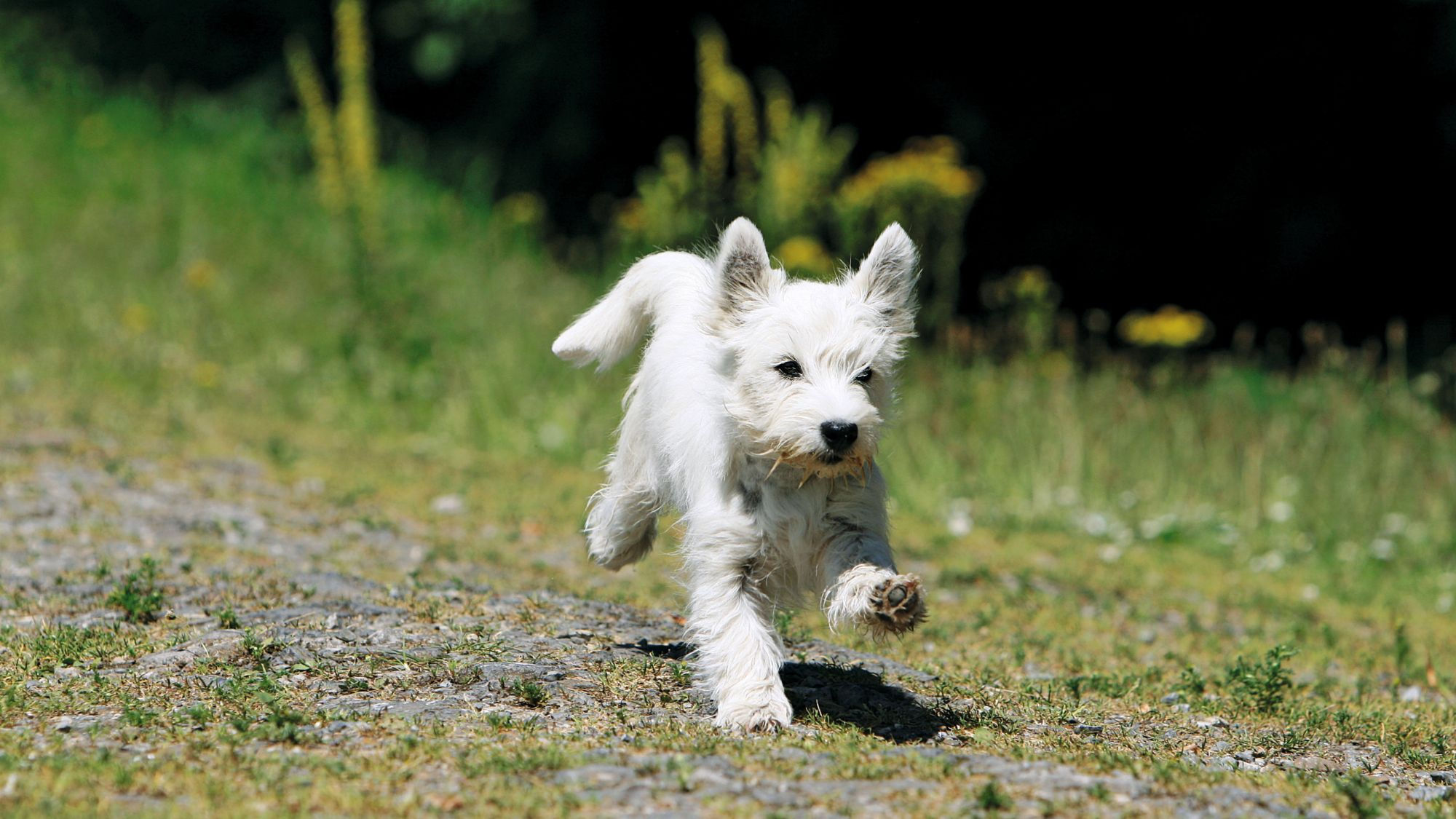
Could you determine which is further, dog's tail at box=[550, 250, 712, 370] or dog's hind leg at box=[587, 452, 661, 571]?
dog's tail at box=[550, 250, 712, 370]

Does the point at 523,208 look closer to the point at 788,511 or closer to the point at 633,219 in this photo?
the point at 633,219

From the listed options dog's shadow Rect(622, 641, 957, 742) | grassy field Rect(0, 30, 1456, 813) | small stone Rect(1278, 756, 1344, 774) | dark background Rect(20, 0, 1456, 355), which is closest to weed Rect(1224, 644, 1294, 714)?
grassy field Rect(0, 30, 1456, 813)

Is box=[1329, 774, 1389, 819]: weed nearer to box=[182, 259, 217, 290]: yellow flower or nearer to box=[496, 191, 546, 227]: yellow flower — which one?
box=[182, 259, 217, 290]: yellow flower

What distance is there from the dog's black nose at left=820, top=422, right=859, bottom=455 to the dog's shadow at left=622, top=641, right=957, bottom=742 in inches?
37.6

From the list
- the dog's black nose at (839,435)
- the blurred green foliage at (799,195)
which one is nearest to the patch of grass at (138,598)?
the dog's black nose at (839,435)

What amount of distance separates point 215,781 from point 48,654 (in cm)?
173

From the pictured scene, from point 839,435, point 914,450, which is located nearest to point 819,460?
point 839,435

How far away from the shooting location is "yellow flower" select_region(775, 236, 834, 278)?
38.0 ft

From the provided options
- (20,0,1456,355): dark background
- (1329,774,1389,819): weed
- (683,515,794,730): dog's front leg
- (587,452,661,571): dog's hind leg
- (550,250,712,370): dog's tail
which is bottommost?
(1329,774,1389,819): weed

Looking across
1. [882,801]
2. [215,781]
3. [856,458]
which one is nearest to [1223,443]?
[856,458]

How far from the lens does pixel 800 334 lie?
5.09 m

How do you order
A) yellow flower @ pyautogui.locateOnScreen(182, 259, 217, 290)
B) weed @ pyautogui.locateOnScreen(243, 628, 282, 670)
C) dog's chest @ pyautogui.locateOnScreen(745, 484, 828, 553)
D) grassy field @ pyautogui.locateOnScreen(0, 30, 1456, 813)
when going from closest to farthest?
dog's chest @ pyautogui.locateOnScreen(745, 484, 828, 553), weed @ pyautogui.locateOnScreen(243, 628, 282, 670), grassy field @ pyautogui.locateOnScreen(0, 30, 1456, 813), yellow flower @ pyautogui.locateOnScreen(182, 259, 217, 290)

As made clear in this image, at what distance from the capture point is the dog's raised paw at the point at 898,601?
15.5 feet

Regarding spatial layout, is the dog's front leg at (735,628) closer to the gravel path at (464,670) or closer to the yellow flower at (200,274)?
the gravel path at (464,670)
